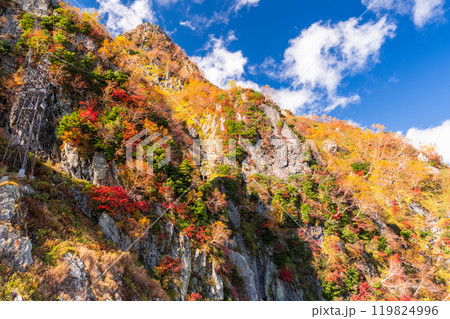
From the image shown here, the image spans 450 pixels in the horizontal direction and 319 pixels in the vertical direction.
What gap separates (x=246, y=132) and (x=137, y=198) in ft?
56.1

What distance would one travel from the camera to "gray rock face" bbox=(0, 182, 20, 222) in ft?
20.7

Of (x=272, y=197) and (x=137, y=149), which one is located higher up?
(x=137, y=149)

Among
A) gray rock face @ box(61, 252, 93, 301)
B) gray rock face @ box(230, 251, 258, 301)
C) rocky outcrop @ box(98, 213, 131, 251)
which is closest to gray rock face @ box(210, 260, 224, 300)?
gray rock face @ box(230, 251, 258, 301)

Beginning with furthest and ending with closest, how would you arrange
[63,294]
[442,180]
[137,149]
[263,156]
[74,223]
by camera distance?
1. [442,180]
2. [263,156]
3. [137,149]
4. [74,223]
5. [63,294]

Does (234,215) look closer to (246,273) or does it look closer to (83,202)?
(246,273)

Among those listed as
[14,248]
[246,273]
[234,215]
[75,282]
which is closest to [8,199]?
[14,248]

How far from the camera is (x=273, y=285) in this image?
55.7 ft

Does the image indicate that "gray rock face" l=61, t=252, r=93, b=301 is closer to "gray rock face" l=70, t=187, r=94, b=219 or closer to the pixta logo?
"gray rock face" l=70, t=187, r=94, b=219

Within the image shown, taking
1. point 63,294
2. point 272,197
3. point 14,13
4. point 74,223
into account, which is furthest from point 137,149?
point 14,13

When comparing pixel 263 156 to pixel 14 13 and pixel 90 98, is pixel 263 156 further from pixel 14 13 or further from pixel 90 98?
pixel 14 13

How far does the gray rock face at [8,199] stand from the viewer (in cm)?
630

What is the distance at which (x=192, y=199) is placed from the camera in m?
14.9

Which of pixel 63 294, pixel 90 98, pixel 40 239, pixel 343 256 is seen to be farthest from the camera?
pixel 343 256

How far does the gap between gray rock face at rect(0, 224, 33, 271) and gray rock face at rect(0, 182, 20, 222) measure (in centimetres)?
48
